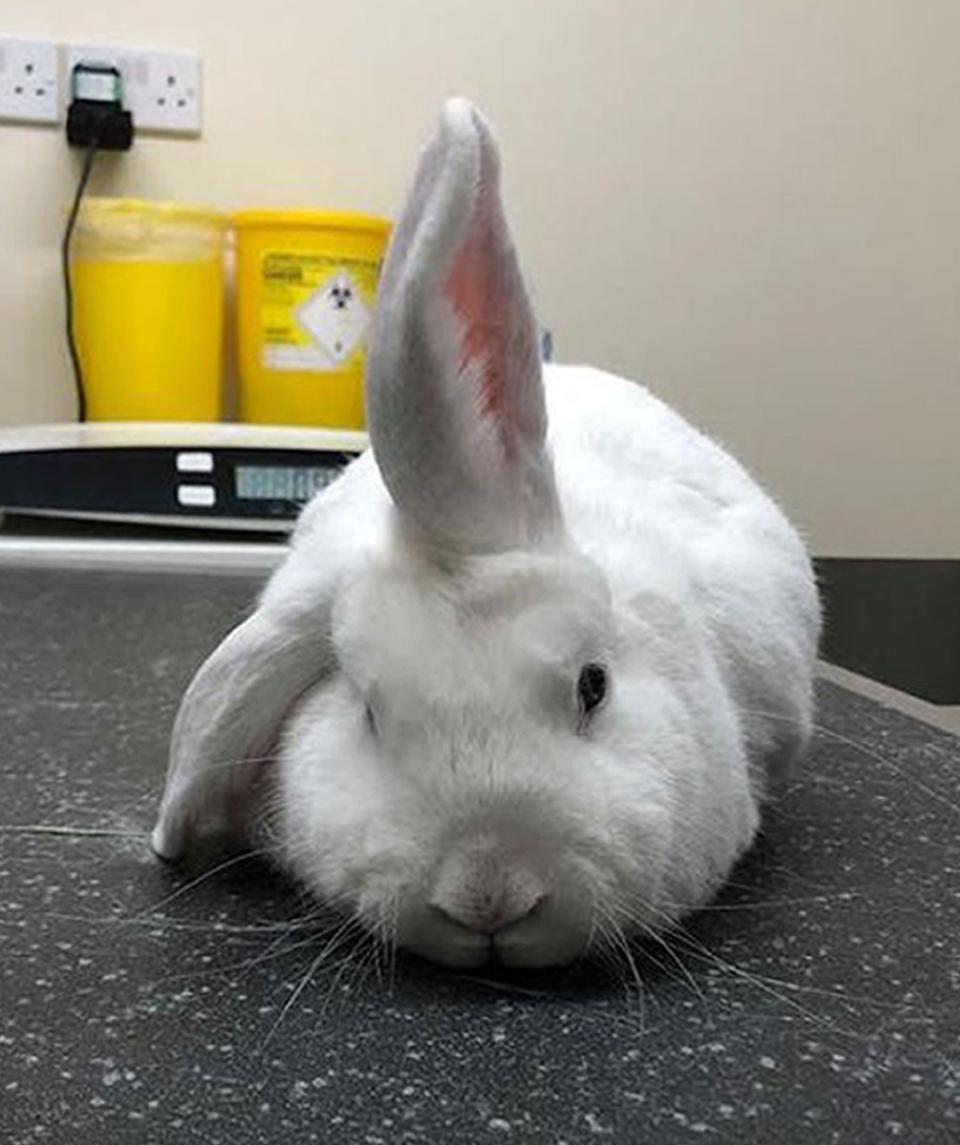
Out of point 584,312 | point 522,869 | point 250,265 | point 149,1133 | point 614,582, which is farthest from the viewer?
point 584,312

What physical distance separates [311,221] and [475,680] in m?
1.59

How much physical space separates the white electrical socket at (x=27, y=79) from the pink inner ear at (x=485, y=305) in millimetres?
1767

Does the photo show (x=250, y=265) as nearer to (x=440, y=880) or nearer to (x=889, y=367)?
(x=889, y=367)

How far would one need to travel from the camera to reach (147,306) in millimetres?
2146

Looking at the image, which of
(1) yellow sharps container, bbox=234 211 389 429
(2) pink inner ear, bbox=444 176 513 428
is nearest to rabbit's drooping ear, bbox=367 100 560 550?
(2) pink inner ear, bbox=444 176 513 428

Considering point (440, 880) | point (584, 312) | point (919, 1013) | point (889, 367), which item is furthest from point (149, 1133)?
point (889, 367)

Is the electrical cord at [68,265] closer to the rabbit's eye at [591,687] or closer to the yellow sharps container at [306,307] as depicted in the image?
the yellow sharps container at [306,307]

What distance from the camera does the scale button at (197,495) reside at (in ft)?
6.32

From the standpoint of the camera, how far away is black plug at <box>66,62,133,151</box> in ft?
7.14

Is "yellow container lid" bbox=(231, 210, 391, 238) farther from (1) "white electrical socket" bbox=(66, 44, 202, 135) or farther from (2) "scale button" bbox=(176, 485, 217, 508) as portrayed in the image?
(2) "scale button" bbox=(176, 485, 217, 508)

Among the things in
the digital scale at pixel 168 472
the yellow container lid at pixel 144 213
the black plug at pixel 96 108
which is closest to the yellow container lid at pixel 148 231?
the yellow container lid at pixel 144 213

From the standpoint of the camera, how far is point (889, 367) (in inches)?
97.0

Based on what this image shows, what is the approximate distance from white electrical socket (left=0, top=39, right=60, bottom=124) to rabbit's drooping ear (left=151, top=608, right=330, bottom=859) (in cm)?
169

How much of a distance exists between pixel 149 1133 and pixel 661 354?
2.01m
